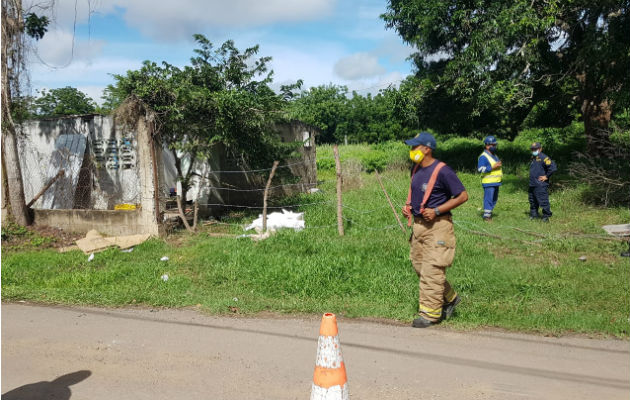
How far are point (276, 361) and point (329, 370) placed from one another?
1424mm

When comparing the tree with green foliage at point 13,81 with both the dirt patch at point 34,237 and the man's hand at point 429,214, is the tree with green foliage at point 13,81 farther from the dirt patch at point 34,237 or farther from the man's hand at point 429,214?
the man's hand at point 429,214

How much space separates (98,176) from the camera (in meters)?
11.8

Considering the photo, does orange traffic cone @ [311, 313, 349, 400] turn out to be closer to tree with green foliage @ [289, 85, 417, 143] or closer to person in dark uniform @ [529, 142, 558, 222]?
person in dark uniform @ [529, 142, 558, 222]

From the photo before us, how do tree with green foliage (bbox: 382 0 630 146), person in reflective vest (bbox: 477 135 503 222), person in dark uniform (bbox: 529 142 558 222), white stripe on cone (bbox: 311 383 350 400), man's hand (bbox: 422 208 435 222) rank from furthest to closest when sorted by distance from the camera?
tree with green foliage (bbox: 382 0 630 146), person in reflective vest (bbox: 477 135 503 222), person in dark uniform (bbox: 529 142 558 222), man's hand (bbox: 422 208 435 222), white stripe on cone (bbox: 311 383 350 400)

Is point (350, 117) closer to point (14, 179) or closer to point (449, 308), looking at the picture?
point (14, 179)

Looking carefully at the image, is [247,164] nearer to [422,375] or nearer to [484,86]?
[484,86]

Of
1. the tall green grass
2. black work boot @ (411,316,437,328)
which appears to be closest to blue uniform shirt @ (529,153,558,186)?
the tall green grass

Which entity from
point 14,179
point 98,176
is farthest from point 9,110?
point 98,176

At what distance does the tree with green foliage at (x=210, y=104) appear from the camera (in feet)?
31.1

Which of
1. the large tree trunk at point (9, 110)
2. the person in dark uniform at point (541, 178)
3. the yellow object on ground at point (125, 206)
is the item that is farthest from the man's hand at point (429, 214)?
the large tree trunk at point (9, 110)

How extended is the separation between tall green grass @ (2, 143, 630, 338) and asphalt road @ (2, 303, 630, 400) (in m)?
0.47

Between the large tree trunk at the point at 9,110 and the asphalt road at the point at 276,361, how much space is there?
5.94 m

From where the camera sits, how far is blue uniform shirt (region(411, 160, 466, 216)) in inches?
195

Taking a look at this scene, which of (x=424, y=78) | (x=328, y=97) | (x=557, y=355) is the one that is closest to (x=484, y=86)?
(x=424, y=78)
